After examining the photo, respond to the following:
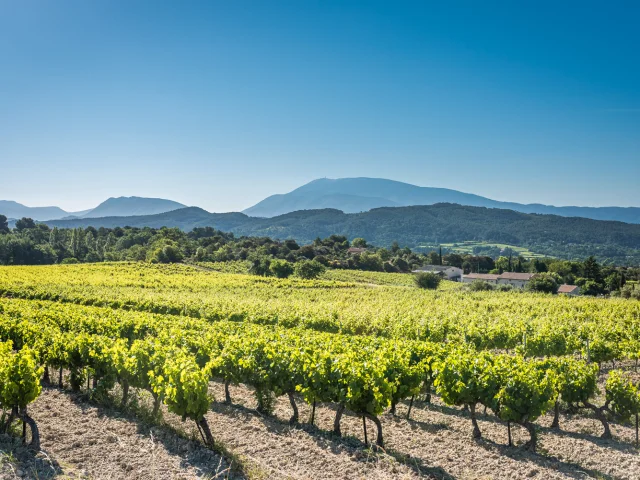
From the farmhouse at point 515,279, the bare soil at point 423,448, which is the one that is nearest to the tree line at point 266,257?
the farmhouse at point 515,279

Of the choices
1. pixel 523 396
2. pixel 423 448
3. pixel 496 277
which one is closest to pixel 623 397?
pixel 523 396

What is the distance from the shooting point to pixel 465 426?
458 inches

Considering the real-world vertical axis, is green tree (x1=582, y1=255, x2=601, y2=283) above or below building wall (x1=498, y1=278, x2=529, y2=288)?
above

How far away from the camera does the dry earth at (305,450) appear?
8758 mm

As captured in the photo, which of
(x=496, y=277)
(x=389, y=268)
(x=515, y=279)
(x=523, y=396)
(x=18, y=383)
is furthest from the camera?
(x=389, y=268)

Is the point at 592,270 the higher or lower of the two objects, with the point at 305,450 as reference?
lower

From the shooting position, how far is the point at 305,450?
9.73 metres

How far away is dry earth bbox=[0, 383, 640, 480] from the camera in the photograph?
876cm

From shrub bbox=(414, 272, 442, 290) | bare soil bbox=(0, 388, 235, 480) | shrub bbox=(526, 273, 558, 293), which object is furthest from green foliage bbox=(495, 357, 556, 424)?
shrub bbox=(526, 273, 558, 293)

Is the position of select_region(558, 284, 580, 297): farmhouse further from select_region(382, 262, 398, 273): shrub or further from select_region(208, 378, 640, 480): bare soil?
select_region(208, 378, 640, 480): bare soil

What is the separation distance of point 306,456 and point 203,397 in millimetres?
2651

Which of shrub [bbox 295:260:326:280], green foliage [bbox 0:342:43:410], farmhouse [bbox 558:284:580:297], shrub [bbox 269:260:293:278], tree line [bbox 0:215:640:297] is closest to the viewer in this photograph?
green foliage [bbox 0:342:43:410]

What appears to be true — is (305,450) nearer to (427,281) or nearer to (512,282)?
(427,281)

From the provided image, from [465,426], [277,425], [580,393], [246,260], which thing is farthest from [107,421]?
[246,260]
